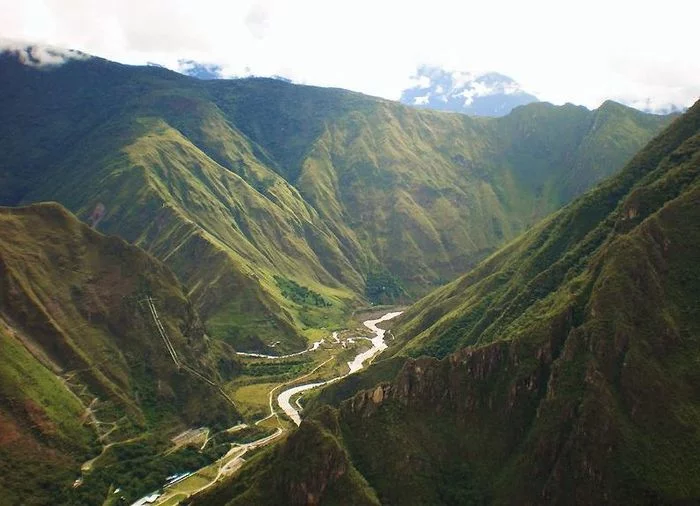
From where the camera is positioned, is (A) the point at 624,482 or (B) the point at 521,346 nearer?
(A) the point at 624,482

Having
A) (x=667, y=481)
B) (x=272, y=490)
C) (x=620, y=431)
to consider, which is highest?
(x=272, y=490)

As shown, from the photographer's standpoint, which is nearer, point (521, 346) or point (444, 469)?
point (444, 469)

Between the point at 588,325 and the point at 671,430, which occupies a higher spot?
the point at 588,325

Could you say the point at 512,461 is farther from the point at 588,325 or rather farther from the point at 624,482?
the point at 588,325

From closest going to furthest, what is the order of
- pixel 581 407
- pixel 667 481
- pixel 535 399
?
pixel 667 481, pixel 581 407, pixel 535 399

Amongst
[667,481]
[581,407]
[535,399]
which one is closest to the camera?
[667,481]

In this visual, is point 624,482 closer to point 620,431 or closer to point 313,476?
point 620,431

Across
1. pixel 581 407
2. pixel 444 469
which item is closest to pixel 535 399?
pixel 581 407

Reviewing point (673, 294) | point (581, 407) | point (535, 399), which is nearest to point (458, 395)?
point (535, 399)

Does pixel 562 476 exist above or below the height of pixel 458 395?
below
